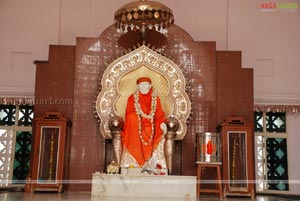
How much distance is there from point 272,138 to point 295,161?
57 cm

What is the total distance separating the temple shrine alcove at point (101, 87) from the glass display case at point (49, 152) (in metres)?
0.38

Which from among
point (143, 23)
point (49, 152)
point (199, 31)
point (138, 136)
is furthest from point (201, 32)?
point (49, 152)

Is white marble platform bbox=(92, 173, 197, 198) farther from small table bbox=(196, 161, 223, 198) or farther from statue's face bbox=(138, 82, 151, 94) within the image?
statue's face bbox=(138, 82, 151, 94)

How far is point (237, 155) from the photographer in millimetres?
7625

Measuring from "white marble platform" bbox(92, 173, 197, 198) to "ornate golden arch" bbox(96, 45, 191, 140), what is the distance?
62.3 inches

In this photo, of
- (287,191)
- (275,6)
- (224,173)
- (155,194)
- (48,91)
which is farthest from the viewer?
(275,6)

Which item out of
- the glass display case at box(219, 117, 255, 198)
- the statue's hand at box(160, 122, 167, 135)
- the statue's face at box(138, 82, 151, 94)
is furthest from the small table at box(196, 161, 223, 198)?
the statue's face at box(138, 82, 151, 94)

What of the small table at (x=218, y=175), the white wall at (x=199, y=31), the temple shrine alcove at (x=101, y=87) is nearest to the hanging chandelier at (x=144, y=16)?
the temple shrine alcove at (x=101, y=87)

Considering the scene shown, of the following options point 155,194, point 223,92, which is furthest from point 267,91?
point 155,194

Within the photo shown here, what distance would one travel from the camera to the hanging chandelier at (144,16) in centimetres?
730

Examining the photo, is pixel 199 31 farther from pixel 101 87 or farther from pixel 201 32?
pixel 101 87

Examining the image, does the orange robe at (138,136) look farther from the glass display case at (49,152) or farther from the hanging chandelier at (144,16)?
the hanging chandelier at (144,16)

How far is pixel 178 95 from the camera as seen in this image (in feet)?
26.2

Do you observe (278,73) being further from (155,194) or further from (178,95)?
(155,194)
